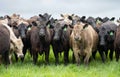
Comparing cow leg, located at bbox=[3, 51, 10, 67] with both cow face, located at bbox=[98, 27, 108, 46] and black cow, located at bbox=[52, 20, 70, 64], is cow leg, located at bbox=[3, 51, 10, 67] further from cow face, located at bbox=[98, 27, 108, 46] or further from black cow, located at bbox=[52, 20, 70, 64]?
cow face, located at bbox=[98, 27, 108, 46]

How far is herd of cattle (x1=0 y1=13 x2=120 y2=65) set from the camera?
17.2 meters

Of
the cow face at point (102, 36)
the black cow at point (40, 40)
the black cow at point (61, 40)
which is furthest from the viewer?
the cow face at point (102, 36)

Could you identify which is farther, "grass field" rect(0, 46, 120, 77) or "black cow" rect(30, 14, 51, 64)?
"black cow" rect(30, 14, 51, 64)

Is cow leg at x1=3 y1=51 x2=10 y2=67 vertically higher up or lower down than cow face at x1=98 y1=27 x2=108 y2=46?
lower down

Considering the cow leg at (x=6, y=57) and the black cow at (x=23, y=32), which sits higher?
the black cow at (x=23, y=32)

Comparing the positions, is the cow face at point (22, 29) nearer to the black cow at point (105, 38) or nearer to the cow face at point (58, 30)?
the cow face at point (58, 30)

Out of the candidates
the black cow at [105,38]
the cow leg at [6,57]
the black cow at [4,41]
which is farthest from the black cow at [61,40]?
the black cow at [4,41]

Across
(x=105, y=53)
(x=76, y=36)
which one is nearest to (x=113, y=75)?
(x=76, y=36)

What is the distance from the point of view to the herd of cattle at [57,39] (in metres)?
17.2

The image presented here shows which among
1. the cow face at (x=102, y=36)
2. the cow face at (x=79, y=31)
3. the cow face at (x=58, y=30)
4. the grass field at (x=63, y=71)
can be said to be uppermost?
the cow face at (x=79, y=31)

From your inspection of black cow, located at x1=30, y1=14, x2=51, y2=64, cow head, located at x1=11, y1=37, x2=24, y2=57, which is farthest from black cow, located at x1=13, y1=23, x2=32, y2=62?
cow head, located at x1=11, y1=37, x2=24, y2=57

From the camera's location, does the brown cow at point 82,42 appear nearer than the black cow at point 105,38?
Yes

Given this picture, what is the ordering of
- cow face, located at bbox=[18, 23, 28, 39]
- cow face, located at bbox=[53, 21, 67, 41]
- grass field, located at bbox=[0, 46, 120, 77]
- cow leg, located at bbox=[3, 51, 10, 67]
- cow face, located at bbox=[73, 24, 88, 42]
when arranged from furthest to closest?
cow face, located at bbox=[18, 23, 28, 39] < cow face, located at bbox=[53, 21, 67, 41] < cow leg, located at bbox=[3, 51, 10, 67] < cow face, located at bbox=[73, 24, 88, 42] < grass field, located at bbox=[0, 46, 120, 77]

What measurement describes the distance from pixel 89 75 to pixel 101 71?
3.88 ft
